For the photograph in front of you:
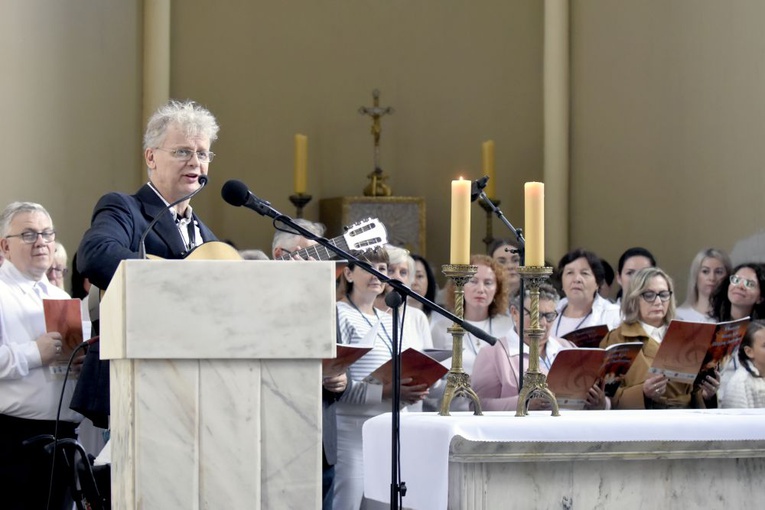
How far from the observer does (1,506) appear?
15.2 feet

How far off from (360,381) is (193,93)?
4497 millimetres

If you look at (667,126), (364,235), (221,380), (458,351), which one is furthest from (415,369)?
(667,126)

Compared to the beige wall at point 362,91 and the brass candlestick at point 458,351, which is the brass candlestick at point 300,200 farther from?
the brass candlestick at point 458,351

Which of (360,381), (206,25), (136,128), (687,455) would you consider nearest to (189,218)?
(360,381)

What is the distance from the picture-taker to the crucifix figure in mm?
8859

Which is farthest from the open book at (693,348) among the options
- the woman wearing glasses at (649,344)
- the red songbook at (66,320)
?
the red songbook at (66,320)

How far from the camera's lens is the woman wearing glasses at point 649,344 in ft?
16.5

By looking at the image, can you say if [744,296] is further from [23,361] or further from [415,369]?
[23,361]

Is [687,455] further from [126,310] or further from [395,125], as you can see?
[395,125]

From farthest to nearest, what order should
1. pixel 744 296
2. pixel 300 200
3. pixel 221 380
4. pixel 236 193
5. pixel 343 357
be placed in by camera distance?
pixel 300 200 < pixel 744 296 < pixel 343 357 < pixel 236 193 < pixel 221 380

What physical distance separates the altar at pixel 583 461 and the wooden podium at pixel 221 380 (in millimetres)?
669

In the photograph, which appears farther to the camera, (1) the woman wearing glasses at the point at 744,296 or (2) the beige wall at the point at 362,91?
(2) the beige wall at the point at 362,91

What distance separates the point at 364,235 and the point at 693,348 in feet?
4.43

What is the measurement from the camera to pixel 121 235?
3.89 m
